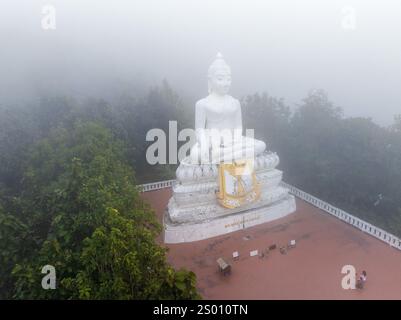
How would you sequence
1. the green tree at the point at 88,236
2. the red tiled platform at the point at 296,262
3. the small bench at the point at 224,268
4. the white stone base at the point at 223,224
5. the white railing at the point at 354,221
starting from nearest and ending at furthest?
the green tree at the point at 88,236 < the red tiled platform at the point at 296,262 < the small bench at the point at 224,268 < the white railing at the point at 354,221 < the white stone base at the point at 223,224

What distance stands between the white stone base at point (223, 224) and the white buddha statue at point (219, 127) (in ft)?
6.79

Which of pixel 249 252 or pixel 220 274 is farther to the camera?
pixel 249 252

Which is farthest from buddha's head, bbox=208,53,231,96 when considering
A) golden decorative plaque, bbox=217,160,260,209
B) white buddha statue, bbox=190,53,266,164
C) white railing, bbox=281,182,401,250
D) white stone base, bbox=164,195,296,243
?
white railing, bbox=281,182,401,250

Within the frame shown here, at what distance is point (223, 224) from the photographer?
1195 cm

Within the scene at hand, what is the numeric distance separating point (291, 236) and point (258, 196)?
1.83 m

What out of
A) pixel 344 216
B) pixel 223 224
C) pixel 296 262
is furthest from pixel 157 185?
pixel 344 216

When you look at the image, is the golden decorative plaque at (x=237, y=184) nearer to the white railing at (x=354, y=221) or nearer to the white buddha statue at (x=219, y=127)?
the white buddha statue at (x=219, y=127)

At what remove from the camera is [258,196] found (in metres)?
12.6

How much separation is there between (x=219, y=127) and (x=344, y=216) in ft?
19.3

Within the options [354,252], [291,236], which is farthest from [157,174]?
[354,252]

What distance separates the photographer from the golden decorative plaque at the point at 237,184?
1197 cm

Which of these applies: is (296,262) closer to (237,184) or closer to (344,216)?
(237,184)

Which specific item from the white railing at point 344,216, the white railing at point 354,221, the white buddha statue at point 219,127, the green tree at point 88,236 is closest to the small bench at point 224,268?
the green tree at point 88,236

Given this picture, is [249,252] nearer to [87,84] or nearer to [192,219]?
[192,219]
